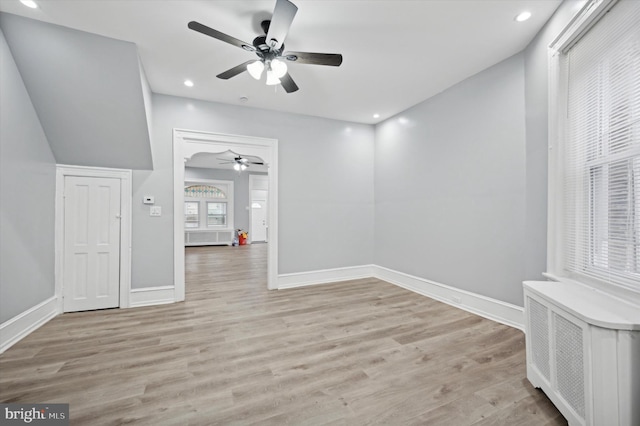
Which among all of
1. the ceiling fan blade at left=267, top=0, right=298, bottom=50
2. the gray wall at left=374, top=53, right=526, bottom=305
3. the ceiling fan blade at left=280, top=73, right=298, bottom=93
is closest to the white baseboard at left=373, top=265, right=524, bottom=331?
the gray wall at left=374, top=53, right=526, bottom=305

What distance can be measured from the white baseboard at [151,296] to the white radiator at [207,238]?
6.59m

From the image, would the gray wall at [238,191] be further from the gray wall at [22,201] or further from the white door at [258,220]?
the gray wall at [22,201]

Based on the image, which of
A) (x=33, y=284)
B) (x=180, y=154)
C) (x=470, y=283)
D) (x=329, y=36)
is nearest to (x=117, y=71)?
(x=180, y=154)

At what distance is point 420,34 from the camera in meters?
2.51

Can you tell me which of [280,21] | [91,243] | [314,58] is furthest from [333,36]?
[91,243]

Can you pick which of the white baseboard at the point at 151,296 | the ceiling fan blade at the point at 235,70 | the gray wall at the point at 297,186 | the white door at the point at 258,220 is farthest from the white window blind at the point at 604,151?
the white door at the point at 258,220

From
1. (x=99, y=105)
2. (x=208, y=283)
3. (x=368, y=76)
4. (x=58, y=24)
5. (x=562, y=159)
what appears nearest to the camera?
(x=562, y=159)

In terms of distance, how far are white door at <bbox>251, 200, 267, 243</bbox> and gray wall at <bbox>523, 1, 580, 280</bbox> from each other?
933cm

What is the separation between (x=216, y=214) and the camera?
10.3 metres

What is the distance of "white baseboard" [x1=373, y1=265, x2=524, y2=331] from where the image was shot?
2828 millimetres

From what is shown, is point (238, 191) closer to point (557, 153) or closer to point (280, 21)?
point (280, 21)

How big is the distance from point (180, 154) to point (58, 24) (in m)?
1.69

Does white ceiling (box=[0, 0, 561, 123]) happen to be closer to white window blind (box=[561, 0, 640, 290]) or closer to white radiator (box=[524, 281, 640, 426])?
white window blind (box=[561, 0, 640, 290])

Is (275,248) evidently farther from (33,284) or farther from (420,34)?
(420,34)
